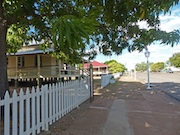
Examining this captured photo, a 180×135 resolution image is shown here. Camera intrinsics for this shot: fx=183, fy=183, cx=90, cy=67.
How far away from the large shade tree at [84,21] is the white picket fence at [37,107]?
1.32m

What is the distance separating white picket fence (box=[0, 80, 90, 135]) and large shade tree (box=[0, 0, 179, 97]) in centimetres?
132

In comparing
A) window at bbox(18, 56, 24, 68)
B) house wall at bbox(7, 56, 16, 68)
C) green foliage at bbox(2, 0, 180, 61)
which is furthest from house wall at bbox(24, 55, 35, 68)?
green foliage at bbox(2, 0, 180, 61)

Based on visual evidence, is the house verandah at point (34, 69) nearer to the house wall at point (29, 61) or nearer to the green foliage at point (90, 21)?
the house wall at point (29, 61)

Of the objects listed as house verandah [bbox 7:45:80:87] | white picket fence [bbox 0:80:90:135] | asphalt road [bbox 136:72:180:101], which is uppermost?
house verandah [bbox 7:45:80:87]

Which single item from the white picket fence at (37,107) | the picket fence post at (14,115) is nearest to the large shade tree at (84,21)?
the white picket fence at (37,107)

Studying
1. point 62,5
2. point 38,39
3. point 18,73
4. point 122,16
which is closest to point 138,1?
point 122,16

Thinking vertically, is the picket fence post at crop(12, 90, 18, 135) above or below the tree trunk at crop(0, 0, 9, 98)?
below

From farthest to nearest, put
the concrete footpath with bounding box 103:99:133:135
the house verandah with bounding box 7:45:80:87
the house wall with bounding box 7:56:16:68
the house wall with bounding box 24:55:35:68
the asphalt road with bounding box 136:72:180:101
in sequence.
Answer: the house wall with bounding box 7:56:16:68
the house wall with bounding box 24:55:35:68
the house verandah with bounding box 7:45:80:87
the asphalt road with bounding box 136:72:180:101
the concrete footpath with bounding box 103:99:133:135

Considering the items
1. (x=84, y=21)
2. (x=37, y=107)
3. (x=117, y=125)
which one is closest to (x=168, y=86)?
(x=117, y=125)

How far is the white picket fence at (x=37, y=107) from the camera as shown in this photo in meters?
3.93

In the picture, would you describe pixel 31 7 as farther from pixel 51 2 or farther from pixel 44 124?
pixel 44 124

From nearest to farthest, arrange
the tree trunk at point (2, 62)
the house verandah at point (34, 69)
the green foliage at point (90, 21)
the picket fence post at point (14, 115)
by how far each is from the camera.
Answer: the green foliage at point (90, 21), the picket fence post at point (14, 115), the tree trunk at point (2, 62), the house verandah at point (34, 69)

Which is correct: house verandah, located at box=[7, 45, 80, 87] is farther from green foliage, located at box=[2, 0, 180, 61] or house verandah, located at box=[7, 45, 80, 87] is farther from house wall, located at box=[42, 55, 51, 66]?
green foliage, located at box=[2, 0, 180, 61]

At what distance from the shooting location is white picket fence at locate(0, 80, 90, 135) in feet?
12.9
